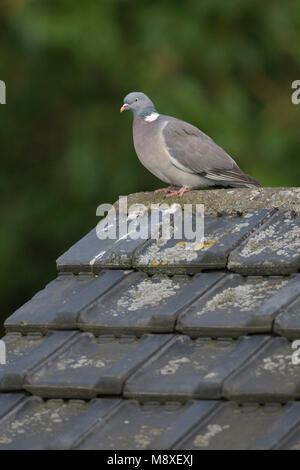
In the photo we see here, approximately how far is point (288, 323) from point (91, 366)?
1.38ft

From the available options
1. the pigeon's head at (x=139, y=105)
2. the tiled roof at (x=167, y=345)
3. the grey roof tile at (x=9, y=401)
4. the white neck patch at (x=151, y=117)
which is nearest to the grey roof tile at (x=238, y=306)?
the tiled roof at (x=167, y=345)

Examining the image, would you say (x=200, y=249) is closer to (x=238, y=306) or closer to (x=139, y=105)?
(x=238, y=306)

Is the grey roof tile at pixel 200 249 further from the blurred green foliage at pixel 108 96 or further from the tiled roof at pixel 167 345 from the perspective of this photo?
the blurred green foliage at pixel 108 96

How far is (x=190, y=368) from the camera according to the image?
225 cm

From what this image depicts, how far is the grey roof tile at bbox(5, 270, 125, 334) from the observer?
2.54 m

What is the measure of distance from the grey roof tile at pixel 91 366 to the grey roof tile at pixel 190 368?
26 millimetres

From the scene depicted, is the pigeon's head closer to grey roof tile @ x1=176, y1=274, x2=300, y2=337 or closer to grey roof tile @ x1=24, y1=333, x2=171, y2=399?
grey roof tile @ x1=176, y1=274, x2=300, y2=337

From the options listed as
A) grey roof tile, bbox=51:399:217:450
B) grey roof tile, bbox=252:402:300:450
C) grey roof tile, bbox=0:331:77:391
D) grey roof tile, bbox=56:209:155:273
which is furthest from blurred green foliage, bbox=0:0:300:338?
grey roof tile, bbox=252:402:300:450

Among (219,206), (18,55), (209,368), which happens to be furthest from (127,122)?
(209,368)

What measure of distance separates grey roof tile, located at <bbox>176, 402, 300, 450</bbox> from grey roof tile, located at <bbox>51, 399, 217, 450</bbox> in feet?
0.08

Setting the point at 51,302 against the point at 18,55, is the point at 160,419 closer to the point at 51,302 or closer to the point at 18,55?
the point at 51,302

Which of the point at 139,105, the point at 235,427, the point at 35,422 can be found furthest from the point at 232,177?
the point at 235,427
